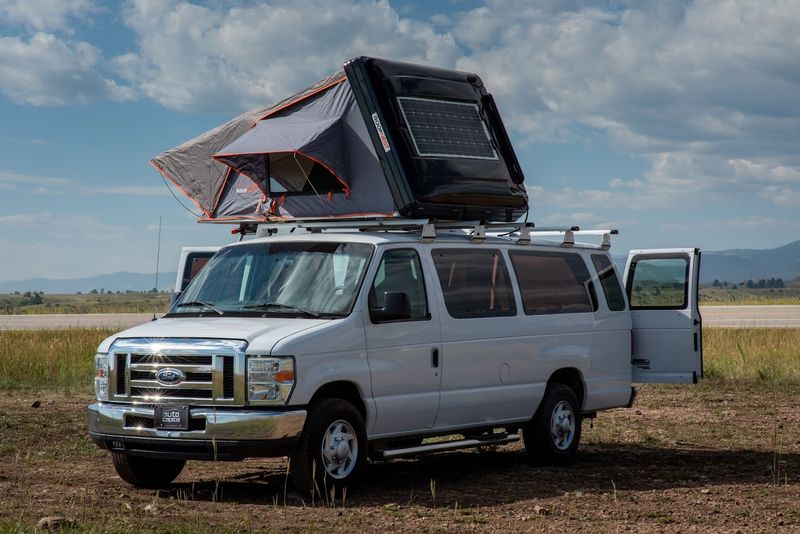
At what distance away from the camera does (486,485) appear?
10.5 meters

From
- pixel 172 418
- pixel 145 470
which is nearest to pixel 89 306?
pixel 145 470

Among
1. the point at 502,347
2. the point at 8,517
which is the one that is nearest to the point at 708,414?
the point at 502,347

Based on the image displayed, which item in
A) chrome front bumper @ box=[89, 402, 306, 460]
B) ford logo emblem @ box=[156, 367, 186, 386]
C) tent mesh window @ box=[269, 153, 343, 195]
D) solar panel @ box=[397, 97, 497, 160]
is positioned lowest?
chrome front bumper @ box=[89, 402, 306, 460]

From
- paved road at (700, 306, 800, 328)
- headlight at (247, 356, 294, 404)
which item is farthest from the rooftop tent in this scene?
paved road at (700, 306, 800, 328)

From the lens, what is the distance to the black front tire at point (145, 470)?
10047 millimetres

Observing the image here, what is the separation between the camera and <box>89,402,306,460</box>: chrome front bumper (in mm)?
9016

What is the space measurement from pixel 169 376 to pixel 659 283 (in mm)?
5753

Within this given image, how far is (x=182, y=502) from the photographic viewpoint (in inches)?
366

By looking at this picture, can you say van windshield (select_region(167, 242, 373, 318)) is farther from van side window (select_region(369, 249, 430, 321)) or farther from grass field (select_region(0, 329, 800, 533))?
grass field (select_region(0, 329, 800, 533))

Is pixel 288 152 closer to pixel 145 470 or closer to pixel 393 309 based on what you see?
pixel 393 309

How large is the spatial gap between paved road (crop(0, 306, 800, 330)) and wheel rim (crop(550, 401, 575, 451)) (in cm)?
2476

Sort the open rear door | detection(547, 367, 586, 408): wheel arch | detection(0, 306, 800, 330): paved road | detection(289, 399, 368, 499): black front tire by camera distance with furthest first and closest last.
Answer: detection(0, 306, 800, 330): paved road < the open rear door < detection(547, 367, 586, 408): wheel arch < detection(289, 399, 368, 499): black front tire

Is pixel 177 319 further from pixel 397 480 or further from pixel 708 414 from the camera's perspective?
pixel 708 414

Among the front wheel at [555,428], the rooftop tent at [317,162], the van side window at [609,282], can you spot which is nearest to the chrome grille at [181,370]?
the rooftop tent at [317,162]
